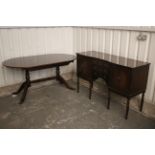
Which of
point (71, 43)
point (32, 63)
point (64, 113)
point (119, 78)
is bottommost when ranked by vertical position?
point (64, 113)

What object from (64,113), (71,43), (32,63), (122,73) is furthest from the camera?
(71,43)

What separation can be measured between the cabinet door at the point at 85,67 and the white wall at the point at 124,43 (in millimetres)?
431

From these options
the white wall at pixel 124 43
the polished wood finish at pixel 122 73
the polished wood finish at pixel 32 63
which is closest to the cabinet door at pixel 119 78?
the polished wood finish at pixel 122 73

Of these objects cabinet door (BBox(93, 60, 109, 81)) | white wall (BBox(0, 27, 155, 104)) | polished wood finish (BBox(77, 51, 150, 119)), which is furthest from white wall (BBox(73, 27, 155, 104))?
cabinet door (BBox(93, 60, 109, 81))

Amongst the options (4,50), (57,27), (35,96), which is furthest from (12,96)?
(57,27)

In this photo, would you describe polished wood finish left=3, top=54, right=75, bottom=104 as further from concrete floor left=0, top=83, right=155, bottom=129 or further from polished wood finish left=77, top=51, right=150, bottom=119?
polished wood finish left=77, top=51, right=150, bottom=119

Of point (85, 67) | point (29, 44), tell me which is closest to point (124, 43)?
point (85, 67)

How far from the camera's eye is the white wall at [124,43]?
2480 mm

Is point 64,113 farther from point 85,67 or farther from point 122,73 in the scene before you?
point 122,73

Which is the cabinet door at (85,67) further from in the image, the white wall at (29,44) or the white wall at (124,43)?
the white wall at (29,44)

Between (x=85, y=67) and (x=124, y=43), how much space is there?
77 centimetres

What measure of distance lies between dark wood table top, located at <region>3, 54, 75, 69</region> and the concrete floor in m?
0.67

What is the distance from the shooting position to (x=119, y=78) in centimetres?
247

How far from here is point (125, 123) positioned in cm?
248
